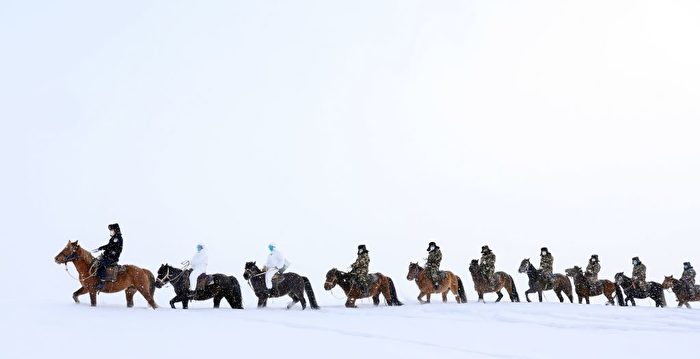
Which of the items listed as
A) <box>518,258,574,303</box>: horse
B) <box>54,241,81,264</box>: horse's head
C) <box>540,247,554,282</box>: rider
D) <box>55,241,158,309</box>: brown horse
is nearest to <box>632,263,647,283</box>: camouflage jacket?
<box>518,258,574,303</box>: horse

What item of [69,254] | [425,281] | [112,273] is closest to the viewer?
[69,254]

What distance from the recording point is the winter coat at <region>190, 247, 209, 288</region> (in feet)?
56.6

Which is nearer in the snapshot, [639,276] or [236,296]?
[236,296]

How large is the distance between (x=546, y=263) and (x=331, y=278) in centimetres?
997

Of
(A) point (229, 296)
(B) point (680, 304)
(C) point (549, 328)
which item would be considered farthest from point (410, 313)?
(B) point (680, 304)

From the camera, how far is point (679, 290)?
25.1m

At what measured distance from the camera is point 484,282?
22.8m

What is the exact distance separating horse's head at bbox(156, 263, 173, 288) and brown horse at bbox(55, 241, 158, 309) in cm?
80

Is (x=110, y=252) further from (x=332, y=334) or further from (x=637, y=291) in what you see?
(x=637, y=291)

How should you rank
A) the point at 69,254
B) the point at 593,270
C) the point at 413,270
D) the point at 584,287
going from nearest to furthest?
the point at 69,254, the point at 413,270, the point at 593,270, the point at 584,287

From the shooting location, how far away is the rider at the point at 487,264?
2269cm

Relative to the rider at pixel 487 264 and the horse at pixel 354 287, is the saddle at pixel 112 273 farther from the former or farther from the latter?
the rider at pixel 487 264

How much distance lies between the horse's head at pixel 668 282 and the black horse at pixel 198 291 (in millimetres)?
18720

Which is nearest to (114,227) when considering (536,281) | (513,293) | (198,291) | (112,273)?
(112,273)
